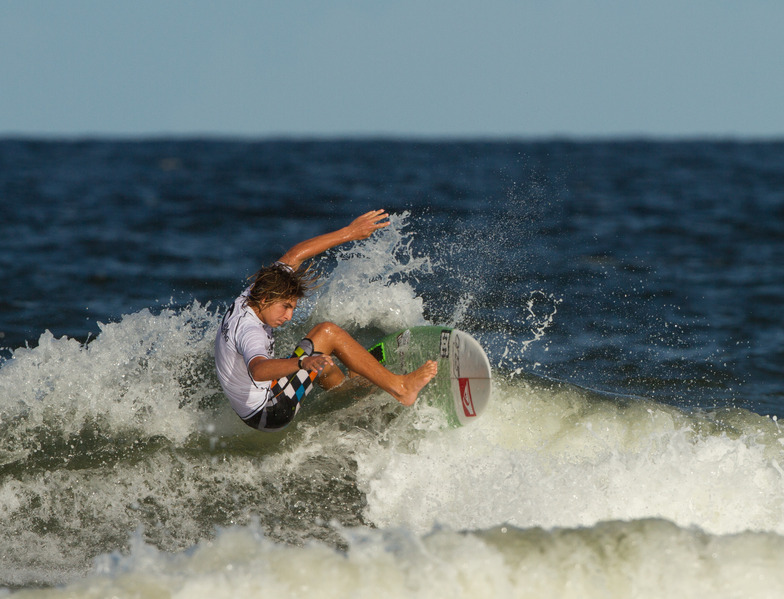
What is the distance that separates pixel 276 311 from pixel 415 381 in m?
1.12

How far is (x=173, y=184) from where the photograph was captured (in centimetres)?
3872

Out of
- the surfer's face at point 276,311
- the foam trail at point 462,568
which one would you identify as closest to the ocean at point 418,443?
the foam trail at point 462,568

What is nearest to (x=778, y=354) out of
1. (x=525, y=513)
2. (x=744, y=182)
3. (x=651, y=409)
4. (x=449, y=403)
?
(x=651, y=409)

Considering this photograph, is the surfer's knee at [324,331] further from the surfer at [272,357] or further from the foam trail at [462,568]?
the foam trail at [462,568]

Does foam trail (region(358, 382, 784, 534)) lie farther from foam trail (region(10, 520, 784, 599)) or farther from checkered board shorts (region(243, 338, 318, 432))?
foam trail (region(10, 520, 784, 599))

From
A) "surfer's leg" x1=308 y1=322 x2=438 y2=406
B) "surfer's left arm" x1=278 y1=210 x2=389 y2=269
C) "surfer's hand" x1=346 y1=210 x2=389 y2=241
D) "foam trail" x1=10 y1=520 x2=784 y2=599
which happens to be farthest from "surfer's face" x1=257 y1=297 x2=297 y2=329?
"foam trail" x1=10 y1=520 x2=784 y2=599

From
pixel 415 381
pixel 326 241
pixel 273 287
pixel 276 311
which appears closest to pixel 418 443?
pixel 415 381

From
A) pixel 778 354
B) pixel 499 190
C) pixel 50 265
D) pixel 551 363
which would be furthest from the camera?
pixel 499 190

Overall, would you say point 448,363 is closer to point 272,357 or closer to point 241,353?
point 272,357

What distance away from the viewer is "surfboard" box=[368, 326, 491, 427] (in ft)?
21.1

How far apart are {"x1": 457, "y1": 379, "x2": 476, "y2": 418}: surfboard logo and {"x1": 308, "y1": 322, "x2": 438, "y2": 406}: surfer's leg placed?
43 centimetres

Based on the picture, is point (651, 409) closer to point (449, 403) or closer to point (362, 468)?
point (449, 403)

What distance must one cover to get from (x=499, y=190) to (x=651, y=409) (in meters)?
23.9

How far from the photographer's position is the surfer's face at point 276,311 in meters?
5.97
